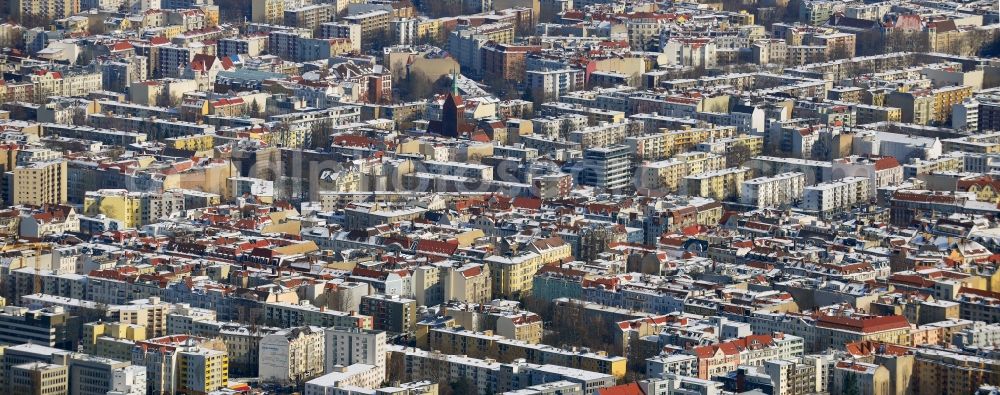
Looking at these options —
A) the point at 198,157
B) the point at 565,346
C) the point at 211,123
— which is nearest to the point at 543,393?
the point at 565,346

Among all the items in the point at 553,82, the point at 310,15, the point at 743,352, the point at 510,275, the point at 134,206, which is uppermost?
the point at 310,15

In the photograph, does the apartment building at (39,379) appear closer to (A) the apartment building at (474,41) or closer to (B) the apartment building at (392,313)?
(B) the apartment building at (392,313)

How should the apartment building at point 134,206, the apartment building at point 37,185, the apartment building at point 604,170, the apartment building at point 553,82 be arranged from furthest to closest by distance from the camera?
the apartment building at point 553,82 < the apartment building at point 604,170 < the apartment building at point 37,185 < the apartment building at point 134,206

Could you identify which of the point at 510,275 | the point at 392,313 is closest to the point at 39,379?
the point at 392,313

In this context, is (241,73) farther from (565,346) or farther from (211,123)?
(565,346)

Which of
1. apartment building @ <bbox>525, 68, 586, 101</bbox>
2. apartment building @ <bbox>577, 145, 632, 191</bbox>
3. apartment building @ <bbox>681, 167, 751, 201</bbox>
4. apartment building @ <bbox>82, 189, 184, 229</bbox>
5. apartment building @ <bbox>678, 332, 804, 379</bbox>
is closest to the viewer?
apartment building @ <bbox>678, 332, 804, 379</bbox>

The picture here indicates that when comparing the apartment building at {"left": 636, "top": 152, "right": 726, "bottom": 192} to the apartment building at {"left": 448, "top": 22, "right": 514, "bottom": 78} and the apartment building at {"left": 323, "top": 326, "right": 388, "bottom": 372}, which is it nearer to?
the apartment building at {"left": 448, "top": 22, "right": 514, "bottom": 78}

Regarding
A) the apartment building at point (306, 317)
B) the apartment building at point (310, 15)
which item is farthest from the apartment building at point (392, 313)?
the apartment building at point (310, 15)

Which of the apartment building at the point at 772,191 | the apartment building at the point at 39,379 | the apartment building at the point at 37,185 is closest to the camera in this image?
the apartment building at the point at 39,379

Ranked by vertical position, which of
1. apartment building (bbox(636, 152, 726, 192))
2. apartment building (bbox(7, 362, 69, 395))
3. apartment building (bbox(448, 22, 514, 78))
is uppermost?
apartment building (bbox(448, 22, 514, 78))

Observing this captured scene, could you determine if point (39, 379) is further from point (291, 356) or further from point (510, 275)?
point (510, 275)

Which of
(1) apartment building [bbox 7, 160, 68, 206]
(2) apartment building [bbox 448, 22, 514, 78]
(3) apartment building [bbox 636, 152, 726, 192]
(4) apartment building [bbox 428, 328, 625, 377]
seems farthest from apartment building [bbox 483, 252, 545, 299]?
(2) apartment building [bbox 448, 22, 514, 78]
